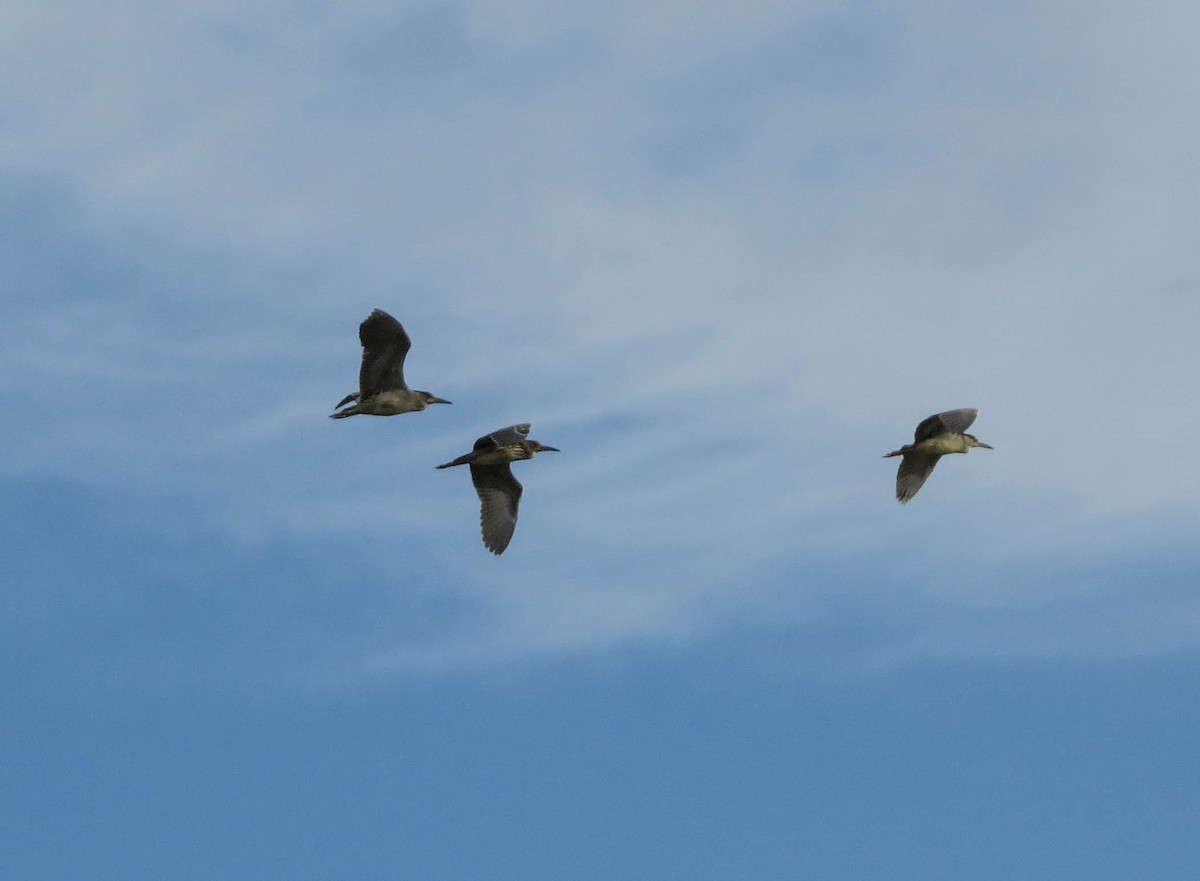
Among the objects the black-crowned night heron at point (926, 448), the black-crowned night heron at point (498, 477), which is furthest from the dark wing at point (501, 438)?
the black-crowned night heron at point (926, 448)

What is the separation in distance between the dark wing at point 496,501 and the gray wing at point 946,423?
729 cm

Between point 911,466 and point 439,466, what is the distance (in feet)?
27.4

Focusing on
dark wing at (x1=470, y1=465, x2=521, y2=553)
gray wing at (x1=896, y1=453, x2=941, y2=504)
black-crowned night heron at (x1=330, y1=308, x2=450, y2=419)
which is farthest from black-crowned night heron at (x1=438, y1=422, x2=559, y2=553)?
gray wing at (x1=896, y1=453, x2=941, y2=504)

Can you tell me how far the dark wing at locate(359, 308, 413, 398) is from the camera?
4066 centimetres

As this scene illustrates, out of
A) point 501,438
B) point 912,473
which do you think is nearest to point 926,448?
point 912,473

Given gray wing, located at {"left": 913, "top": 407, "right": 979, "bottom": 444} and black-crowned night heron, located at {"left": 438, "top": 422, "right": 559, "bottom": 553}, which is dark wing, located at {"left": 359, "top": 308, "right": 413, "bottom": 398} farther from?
gray wing, located at {"left": 913, "top": 407, "right": 979, "bottom": 444}

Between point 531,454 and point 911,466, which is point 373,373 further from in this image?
point 911,466

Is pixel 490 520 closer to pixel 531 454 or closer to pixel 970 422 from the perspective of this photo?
pixel 531 454

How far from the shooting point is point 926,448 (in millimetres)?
41344

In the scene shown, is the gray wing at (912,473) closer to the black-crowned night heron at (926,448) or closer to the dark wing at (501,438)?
the black-crowned night heron at (926,448)

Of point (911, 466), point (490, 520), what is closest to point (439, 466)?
point (490, 520)

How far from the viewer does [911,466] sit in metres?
41.4

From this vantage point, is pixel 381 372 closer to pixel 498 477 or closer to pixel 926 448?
pixel 498 477

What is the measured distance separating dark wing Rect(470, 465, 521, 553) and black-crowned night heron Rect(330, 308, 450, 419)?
183 centimetres
